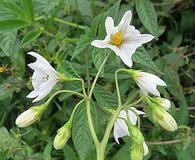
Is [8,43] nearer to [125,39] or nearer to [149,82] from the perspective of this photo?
[125,39]

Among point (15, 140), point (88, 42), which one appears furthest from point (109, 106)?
point (15, 140)

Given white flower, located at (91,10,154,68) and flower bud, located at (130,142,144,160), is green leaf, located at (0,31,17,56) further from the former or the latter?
flower bud, located at (130,142,144,160)

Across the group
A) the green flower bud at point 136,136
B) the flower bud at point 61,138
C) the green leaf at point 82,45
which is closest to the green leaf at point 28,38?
the green leaf at point 82,45

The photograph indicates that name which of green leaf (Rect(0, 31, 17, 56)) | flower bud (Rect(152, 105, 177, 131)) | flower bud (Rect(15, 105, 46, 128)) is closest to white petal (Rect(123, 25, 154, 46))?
flower bud (Rect(152, 105, 177, 131))

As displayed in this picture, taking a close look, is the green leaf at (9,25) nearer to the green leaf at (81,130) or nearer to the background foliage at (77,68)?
the background foliage at (77,68)

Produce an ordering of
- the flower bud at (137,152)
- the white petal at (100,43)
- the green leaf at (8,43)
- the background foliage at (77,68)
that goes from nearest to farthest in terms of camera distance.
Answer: the flower bud at (137,152)
the white petal at (100,43)
the background foliage at (77,68)
the green leaf at (8,43)

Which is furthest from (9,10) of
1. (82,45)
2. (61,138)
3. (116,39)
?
(61,138)

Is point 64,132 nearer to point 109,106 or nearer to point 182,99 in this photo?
point 109,106
